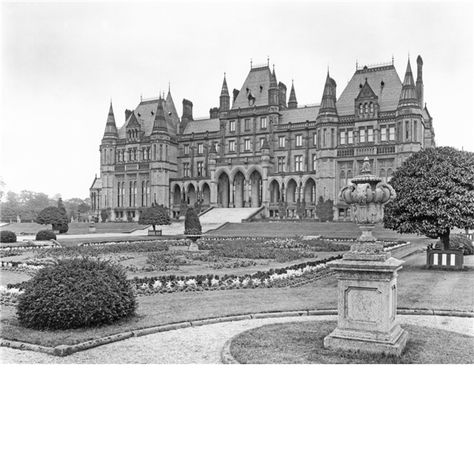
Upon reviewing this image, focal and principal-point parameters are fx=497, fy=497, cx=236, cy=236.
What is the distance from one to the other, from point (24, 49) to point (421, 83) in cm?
5019

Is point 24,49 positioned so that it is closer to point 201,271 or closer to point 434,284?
point 201,271

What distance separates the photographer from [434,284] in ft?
46.2

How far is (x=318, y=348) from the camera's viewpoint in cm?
768

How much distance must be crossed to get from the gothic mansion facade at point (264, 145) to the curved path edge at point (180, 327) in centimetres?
4287

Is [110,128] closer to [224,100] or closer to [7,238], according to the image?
[224,100]

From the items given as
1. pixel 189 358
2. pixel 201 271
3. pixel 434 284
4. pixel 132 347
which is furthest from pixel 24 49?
pixel 434 284

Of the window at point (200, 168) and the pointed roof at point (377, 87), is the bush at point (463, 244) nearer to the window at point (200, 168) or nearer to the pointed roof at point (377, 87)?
the pointed roof at point (377, 87)

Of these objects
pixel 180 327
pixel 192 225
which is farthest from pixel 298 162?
pixel 180 327

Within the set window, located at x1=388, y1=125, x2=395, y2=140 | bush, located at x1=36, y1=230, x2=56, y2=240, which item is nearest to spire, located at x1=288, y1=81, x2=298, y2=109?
window, located at x1=388, y1=125, x2=395, y2=140

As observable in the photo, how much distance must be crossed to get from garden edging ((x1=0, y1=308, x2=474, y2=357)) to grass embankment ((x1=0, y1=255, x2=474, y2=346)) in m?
0.21

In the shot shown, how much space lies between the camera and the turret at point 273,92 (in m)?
61.5

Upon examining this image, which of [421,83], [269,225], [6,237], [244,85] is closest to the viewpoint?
[6,237]

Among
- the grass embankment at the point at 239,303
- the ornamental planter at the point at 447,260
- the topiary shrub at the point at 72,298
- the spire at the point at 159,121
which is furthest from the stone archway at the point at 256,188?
the topiary shrub at the point at 72,298

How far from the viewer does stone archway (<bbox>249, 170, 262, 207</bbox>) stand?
64312 mm
